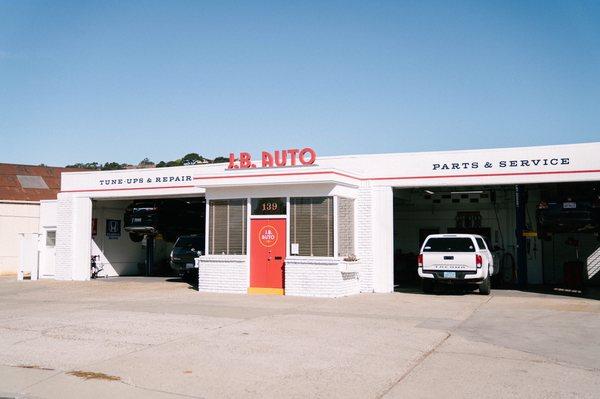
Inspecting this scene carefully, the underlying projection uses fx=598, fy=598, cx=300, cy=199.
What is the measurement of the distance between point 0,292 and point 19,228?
39.6 ft

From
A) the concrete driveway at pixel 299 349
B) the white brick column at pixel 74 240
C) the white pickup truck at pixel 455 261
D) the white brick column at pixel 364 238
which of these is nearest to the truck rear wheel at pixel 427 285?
the white pickup truck at pixel 455 261

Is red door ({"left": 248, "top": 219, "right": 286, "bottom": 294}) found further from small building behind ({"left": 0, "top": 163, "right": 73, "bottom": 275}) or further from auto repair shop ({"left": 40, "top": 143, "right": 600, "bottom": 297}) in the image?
small building behind ({"left": 0, "top": 163, "right": 73, "bottom": 275})

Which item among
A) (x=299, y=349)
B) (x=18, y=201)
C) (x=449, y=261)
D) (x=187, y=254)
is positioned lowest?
(x=299, y=349)

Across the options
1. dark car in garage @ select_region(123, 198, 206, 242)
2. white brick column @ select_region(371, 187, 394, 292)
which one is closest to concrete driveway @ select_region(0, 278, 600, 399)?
white brick column @ select_region(371, 187, 394, 292)

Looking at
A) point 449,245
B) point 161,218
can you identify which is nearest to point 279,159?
point 449,245

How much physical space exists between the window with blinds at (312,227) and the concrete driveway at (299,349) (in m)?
2.23

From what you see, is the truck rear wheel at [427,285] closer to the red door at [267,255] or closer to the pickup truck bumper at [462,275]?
the pickup truck bumper at [462,275]

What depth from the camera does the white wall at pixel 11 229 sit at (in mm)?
29609

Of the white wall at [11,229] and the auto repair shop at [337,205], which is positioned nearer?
the auto repair shop at [337,205]

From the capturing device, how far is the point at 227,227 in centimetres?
1852

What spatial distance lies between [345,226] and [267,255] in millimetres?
2485

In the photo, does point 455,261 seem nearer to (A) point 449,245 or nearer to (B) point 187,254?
(A) point 449,245

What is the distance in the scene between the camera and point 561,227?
19219mm

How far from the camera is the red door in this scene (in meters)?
17.7
